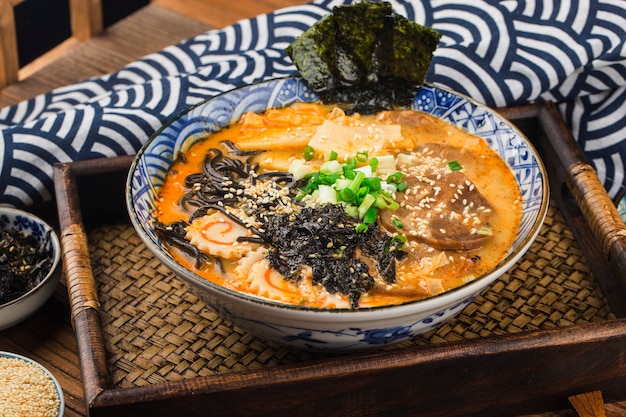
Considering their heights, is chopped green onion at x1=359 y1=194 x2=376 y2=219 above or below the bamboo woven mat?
above

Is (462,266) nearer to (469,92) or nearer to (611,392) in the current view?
(611,392)

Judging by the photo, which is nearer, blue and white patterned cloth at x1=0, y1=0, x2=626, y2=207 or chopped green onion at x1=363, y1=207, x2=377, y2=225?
chopped green onion at x1=363, y1=207, x2=377, y2=225

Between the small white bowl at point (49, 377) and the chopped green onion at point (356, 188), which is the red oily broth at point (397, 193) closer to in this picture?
the chopped green onion at point (356, 188)

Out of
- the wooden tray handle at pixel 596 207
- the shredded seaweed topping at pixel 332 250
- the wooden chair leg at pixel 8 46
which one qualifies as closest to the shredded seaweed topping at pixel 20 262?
the shredded seaweed topping at pixel 332 250

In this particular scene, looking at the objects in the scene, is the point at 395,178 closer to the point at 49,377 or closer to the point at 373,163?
the point at 373,163

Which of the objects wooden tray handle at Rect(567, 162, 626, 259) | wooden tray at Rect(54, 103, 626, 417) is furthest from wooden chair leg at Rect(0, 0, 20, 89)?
wooden tray handle at Rect(567, 162, 626, 259)

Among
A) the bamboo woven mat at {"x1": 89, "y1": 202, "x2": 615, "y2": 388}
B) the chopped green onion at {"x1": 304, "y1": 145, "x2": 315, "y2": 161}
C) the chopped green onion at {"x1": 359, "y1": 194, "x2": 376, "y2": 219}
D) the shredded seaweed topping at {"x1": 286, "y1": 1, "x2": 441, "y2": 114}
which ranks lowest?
the bamboo woven mat at {"x1": 89, "y1": 202, "x2": 615, "y2": 388}

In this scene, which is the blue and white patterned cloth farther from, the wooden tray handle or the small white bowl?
the small white bowl
